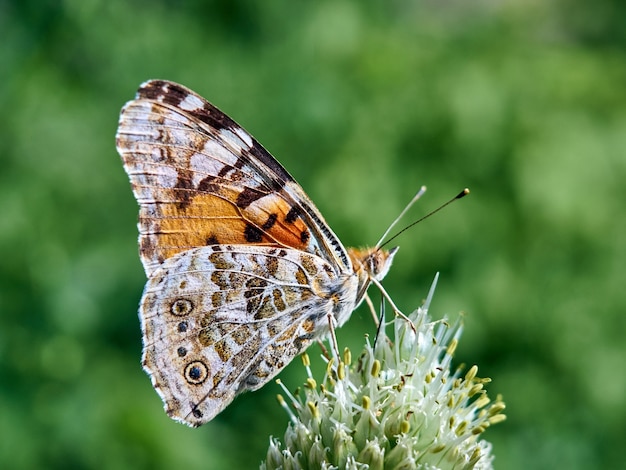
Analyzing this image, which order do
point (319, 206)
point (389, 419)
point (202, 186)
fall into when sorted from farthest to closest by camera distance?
point (319, 206)
point (202, 186)
point (389, 419)

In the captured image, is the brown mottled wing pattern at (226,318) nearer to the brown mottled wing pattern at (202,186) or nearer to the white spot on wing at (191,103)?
the brown mottled wing pattern at (202,186)

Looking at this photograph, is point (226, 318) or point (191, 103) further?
point (191, 103)

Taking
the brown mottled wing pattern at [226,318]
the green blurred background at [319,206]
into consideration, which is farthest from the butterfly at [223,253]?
the green blurred background at [319,206]

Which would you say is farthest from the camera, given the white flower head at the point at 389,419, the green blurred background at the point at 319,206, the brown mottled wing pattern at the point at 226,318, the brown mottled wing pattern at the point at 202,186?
the green blurred background at the point at 319,206

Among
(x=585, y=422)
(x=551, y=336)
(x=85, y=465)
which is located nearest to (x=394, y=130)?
(x=551, y=336)

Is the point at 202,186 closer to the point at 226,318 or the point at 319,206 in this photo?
the point at 226,318

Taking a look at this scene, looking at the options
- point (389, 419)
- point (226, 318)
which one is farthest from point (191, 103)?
point (389, 419)

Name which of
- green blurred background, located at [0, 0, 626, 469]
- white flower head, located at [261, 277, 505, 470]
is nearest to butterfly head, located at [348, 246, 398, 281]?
white flower head, located at [261, 277, 505, 470]
